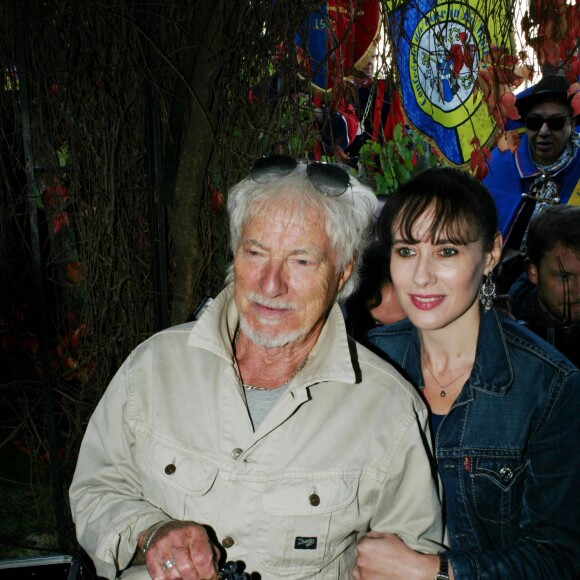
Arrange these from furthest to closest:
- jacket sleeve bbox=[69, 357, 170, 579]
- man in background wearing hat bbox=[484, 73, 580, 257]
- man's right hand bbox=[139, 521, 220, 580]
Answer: man in background wearing hat bbox=[484, 73, 580, 257], jacket sleeve bbox=[69, 357, 170, 579], man's right hand bbox=[139, 521, 220, 580]

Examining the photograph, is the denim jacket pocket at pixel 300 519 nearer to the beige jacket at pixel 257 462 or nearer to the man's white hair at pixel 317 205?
the beige jacket at pixel 257 462

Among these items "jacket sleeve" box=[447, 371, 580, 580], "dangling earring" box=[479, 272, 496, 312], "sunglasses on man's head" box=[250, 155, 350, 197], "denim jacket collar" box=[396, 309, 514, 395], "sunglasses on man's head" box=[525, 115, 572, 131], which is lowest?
"jacket sleeve" box=[447, 371, 580, 580]

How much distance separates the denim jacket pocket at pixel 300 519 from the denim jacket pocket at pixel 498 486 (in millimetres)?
450

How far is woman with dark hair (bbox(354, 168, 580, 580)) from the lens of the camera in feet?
5.63

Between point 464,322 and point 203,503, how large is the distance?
3.50 ft

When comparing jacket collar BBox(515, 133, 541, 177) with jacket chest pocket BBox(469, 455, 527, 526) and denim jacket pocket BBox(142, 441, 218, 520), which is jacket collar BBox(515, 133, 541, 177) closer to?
jacket chest pocket BBox(469, 455, 527, 526)

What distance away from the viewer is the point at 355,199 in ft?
6.30

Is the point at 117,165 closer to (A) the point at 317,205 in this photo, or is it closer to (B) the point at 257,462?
(A) the point at 317,205

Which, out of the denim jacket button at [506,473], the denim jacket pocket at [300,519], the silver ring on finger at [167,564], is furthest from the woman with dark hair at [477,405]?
the silver ring on finger at [167,564]

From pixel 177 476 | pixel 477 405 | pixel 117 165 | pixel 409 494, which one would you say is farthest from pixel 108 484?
pixel 117 165

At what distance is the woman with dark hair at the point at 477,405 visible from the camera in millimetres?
1715

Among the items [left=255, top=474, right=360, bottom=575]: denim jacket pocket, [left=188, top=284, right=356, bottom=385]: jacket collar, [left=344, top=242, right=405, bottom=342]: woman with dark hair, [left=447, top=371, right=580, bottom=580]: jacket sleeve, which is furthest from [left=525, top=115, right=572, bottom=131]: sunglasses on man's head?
[left=255, top=474, right=360, bottom=575]: denim jacket pocket

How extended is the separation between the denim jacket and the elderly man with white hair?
0.52 feet

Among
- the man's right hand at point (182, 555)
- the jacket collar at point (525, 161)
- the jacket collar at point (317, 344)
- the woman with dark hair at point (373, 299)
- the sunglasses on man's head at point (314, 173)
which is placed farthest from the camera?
the jacket collar at point (525, 161)
